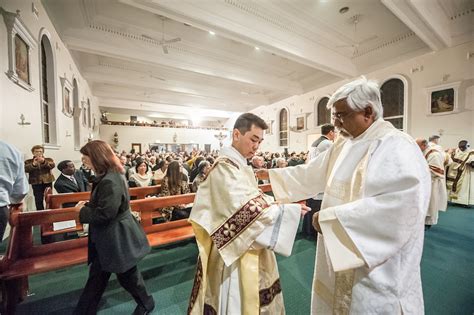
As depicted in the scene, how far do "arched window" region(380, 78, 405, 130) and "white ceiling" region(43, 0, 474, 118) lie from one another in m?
0.95

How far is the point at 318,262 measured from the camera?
143 centimetres

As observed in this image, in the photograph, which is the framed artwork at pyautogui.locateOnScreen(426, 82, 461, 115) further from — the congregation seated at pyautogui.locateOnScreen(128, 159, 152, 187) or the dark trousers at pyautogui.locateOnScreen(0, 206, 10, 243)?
the dark trousers at pyautogui.locateOnScreen(0, 206, 10, 243)

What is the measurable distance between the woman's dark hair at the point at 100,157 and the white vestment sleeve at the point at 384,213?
1.61 meters

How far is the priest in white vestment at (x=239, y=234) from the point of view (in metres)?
1.11

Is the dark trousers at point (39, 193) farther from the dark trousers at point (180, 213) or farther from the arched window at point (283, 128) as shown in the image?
the arched window at point (283, 128)

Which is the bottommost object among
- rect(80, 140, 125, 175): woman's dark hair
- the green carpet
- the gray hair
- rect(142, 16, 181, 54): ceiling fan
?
the green carpet

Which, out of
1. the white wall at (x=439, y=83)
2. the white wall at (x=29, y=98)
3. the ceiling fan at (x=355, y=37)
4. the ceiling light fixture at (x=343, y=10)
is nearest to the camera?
the white wall at (x=29, y=98)

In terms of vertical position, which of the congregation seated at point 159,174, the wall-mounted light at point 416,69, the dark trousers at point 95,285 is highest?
the wall-mounted light at point 416,69

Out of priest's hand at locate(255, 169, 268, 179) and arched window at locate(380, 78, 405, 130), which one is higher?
arched window at locate(380, 78, 405, 130)

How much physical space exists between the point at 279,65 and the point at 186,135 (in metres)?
14.3

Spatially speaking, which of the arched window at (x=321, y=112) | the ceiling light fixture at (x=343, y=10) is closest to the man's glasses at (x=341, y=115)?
the ceiling light fixture at (x=343, y=10)

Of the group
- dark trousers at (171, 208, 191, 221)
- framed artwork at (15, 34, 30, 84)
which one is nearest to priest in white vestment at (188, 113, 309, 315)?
dark trousers at (171, 208, 191, 221)

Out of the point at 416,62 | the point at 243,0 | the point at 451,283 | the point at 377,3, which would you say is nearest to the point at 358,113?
the point at 451,283

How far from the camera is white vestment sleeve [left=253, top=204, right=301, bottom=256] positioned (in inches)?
43.6
